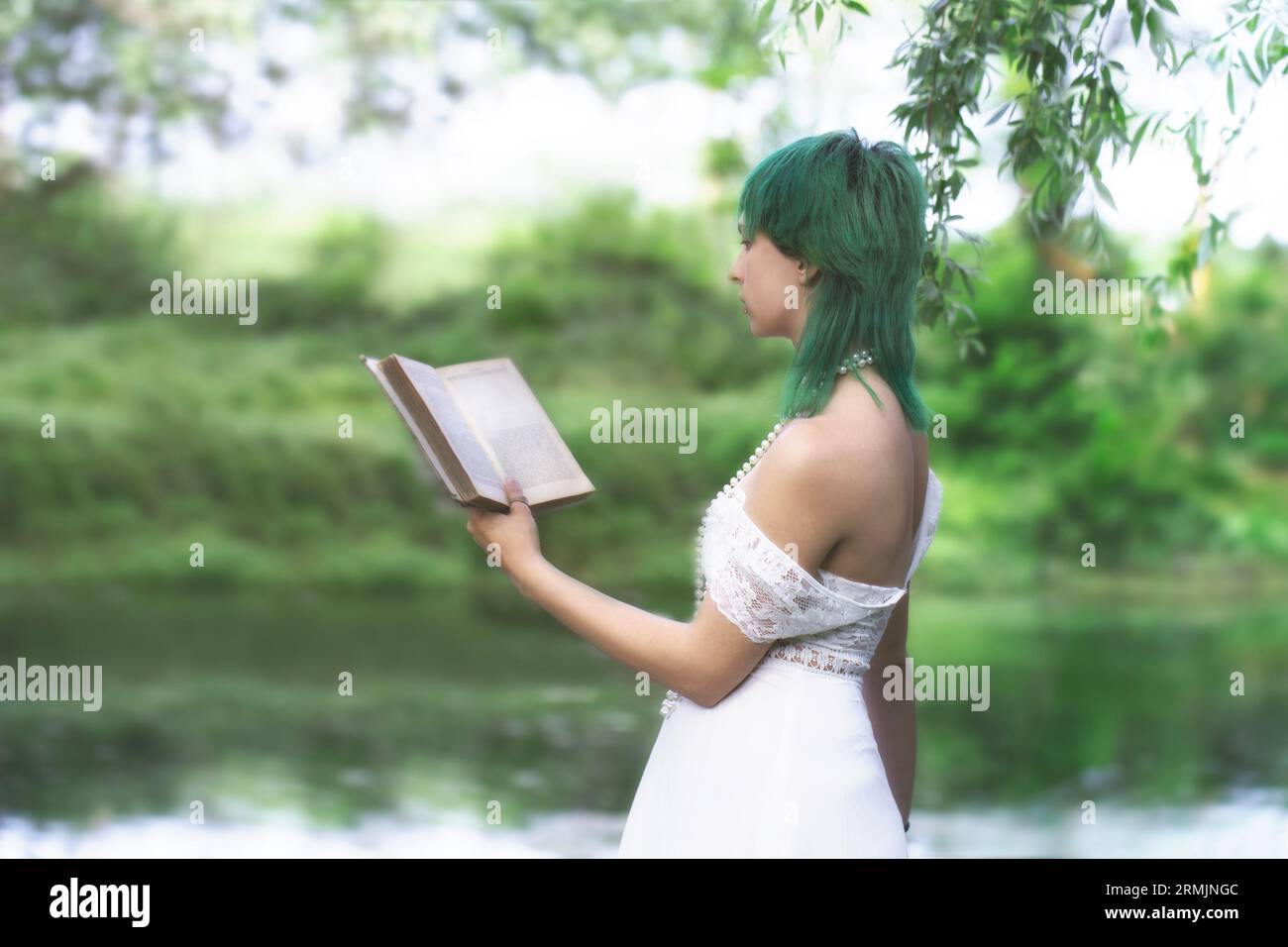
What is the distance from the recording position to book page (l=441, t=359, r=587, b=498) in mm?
1188

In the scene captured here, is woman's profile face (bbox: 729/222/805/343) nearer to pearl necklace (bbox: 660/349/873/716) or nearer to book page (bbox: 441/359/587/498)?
pearl necklace (bbox: 660/349/873/716)

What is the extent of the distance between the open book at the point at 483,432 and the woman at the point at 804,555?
0.11ft

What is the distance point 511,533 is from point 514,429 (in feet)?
0.33

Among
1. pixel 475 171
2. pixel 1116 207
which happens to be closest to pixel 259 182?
pixel 475 171

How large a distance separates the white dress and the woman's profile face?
0.14 metres

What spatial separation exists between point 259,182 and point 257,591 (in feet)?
8.15

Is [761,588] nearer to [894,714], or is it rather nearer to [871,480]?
[871,480]

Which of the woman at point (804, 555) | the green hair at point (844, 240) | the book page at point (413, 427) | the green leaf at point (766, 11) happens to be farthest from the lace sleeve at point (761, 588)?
the green leaf at point (766, 11)

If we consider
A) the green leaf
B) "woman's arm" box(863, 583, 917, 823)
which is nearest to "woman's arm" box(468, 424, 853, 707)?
"woman's arm" box(863, 583, 917, 823)

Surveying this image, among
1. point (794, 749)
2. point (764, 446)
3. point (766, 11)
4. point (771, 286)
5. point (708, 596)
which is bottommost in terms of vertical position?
point (794, 749)

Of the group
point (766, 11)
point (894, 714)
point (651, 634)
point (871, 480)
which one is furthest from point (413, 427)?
point (766, 11)

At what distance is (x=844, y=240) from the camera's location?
3.56ft

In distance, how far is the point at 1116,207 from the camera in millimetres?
1611
